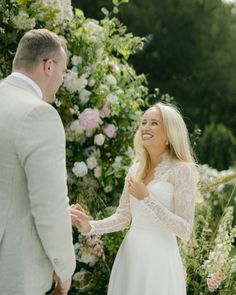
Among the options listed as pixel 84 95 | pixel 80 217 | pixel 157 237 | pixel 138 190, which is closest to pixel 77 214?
pixel 80 217

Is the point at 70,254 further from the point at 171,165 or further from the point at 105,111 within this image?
the point at 105,111

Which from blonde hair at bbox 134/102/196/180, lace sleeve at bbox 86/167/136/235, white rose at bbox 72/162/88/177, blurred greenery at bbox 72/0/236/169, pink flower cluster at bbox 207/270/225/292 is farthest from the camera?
blurred greenery at bbox 72/0/236/169

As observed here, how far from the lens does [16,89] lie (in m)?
2.88

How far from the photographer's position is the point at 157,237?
3.88 m

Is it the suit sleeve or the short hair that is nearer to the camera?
the suit sleeve

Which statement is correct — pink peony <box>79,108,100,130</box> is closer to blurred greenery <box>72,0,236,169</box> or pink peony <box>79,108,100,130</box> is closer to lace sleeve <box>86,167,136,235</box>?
lace sleeve <box>86,167,136,235</box>

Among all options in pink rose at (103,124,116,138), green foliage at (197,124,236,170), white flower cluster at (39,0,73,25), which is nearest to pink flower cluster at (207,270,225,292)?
pink rose at (103,124,116,138)

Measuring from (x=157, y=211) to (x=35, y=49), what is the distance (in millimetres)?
1285

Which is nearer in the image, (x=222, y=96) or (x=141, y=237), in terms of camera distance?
(x=141, y=237)

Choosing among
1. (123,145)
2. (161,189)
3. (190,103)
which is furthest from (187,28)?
(161,189)

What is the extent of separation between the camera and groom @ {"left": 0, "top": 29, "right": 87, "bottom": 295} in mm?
2740

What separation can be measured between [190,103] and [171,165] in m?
15.4

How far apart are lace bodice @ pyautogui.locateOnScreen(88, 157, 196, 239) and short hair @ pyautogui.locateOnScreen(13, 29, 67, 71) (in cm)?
119

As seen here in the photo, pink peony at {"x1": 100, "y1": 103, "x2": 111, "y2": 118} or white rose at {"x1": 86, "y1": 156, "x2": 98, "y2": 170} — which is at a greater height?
pink peony at {"x1": 100, "y1": 103, "x2": 111, "y2": 118}
